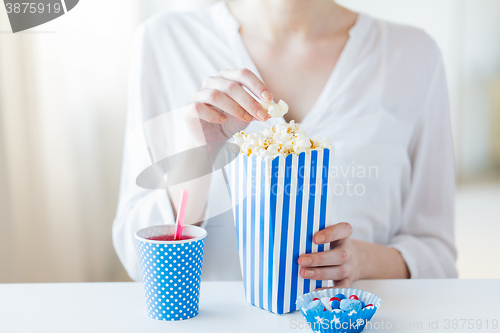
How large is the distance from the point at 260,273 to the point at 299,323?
0.08 m

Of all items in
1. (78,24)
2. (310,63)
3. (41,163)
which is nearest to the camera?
(310,63)

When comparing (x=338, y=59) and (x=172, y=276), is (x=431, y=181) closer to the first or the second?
(x=338, y=59)

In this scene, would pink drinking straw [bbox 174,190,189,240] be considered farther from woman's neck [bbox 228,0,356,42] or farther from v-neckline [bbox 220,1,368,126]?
woman's neck [bbox 228,0,356,42]

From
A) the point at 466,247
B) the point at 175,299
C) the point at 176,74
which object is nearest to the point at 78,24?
the point at 176,74

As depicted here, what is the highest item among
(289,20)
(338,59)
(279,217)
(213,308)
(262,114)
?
(289,20)

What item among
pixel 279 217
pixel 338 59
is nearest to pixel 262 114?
pixel 279 217

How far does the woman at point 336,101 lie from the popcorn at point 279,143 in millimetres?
393

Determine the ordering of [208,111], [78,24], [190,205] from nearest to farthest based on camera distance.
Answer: [208,111] → [190,205] → [78,24]

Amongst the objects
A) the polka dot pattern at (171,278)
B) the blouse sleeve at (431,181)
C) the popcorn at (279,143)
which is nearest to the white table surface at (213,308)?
the polka dot pattern at (171,278)

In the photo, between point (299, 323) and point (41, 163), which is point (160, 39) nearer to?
point (41, 163)

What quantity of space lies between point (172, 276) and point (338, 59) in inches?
29.5

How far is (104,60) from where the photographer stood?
66.1 inches

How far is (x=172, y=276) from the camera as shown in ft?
1.90

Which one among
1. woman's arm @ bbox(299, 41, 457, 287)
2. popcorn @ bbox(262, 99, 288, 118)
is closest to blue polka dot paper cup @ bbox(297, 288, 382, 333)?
popcorn @ bbox(262, 99, 288, 118)
